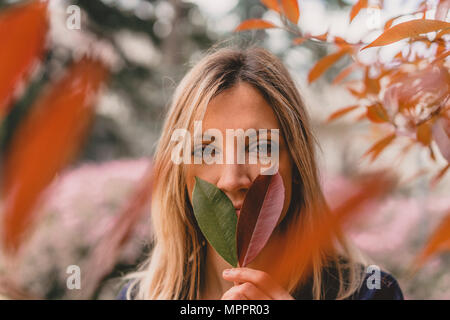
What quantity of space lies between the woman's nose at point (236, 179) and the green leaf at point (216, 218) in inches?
5.3

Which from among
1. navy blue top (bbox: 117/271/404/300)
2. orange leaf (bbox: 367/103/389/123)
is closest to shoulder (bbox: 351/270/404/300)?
navy blue top (bbox: 117/271/404/300)

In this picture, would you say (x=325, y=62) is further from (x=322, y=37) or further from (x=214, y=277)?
(x=214, y=277)

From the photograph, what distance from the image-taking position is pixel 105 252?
14cm

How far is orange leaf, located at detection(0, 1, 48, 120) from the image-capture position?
0.41ft

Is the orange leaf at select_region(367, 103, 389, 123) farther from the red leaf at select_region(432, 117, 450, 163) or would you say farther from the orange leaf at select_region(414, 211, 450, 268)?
the orange leaf at select_region(414, 211, 450, 268)

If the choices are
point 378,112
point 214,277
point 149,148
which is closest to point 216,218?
point 378,112

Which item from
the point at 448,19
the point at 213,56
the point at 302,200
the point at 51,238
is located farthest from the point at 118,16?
the point at 448,19

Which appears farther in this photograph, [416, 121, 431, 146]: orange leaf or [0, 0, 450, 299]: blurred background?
[0, 0, 450, 299]: blurred background

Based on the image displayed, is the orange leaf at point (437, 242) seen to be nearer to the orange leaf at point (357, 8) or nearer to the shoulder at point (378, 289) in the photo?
the orange leaf at point (357, 8)

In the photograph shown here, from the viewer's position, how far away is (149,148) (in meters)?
2.44

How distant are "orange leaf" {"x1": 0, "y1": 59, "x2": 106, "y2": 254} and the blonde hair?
1.15 ft

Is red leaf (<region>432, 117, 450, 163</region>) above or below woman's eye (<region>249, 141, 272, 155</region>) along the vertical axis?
below

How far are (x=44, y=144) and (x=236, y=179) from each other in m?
0.31
